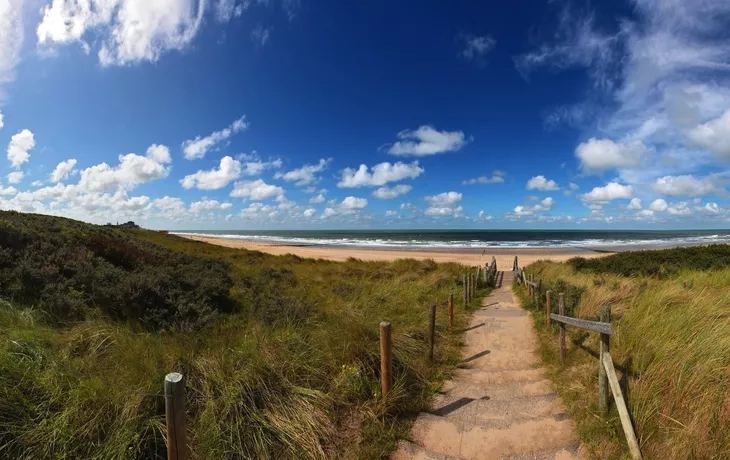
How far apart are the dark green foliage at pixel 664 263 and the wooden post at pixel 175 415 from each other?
63.2 feet

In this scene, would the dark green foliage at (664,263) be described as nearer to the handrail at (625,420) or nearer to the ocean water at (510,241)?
the handrail at (625,420)

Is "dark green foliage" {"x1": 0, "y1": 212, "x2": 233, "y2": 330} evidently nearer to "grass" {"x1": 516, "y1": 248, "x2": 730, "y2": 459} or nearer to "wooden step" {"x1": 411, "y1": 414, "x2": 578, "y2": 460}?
"wooden step" {"x1": 411, "y1": 414, "x2": 578, "y2": 460}

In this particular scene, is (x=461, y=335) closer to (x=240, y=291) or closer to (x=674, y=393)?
(x=674, y=393)

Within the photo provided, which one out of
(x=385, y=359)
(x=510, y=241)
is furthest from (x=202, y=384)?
(x=510, y=241)

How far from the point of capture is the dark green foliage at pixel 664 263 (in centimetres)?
1581

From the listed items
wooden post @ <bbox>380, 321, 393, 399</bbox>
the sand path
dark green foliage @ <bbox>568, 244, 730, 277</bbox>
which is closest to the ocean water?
dark green foliage @ <bbox>568, 244, 730, 277</bbox>

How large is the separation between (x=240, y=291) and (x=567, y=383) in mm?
9128

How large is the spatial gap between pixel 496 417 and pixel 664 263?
18.5 metres

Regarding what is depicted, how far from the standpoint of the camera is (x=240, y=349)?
4805 mm

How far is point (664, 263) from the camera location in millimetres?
17125

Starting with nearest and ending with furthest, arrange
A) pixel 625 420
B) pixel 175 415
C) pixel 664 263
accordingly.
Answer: pixel 175 415, pixel 625 420, pixel 664 263

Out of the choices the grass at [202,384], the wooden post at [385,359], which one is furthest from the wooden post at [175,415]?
the wooden post at [385,359]

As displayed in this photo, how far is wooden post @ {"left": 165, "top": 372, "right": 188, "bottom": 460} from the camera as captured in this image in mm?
2652

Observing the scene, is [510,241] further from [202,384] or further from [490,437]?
[202,384]
